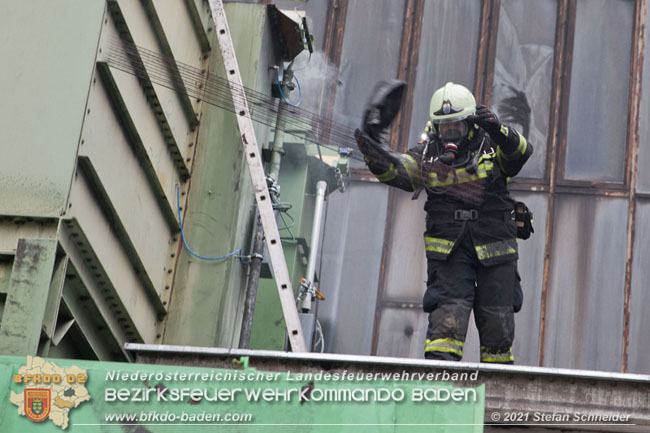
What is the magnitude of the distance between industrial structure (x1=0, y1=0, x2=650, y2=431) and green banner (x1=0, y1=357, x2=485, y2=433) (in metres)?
0.73

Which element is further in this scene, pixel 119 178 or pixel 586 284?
pixel 586 284

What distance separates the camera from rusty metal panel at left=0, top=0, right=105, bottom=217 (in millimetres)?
5273

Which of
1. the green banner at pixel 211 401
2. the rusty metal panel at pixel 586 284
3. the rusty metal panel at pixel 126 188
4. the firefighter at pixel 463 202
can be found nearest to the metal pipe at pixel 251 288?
the rusty metal panel at pixel 126 188

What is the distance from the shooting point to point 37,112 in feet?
17.7

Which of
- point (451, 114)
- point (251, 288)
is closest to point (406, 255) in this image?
point (251, 288)

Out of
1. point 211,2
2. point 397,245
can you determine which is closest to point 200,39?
point 211,2

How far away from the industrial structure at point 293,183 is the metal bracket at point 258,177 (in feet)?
0.10

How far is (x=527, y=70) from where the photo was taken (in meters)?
11.5

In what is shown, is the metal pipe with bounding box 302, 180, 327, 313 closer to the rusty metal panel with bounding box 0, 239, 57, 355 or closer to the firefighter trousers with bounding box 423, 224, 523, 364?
the firefighter trousers with bounding box 423, 224, 523, 364

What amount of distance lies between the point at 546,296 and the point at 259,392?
23.1 ft

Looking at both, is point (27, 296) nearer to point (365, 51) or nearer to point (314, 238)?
point (314, 238)

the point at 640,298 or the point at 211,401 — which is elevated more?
the point at 640,298

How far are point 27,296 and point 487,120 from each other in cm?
286

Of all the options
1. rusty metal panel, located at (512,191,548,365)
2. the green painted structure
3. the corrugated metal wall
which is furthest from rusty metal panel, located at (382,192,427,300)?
the green painted structure
